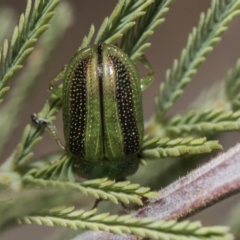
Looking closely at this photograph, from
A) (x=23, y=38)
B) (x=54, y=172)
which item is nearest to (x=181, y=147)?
(x=54, y=172)

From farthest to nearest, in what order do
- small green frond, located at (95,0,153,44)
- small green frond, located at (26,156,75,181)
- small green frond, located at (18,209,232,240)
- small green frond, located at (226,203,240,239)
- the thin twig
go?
small green frond, located at (226,203,240,239)
small green frond, located at (26,156,75,181)
small green frond, located at (95,0,153,44)
the thin twig
small green frond, located at (18,209,232,240)

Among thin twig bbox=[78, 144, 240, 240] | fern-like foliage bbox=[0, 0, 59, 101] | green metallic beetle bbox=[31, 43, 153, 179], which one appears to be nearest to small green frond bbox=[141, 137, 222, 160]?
thin twig bbox=[78, 144, 240, 240]

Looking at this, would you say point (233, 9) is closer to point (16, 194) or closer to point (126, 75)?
point (126, 75)

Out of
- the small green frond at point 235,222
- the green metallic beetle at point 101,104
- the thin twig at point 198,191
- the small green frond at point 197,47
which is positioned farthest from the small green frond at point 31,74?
the small green frond at point 235,222

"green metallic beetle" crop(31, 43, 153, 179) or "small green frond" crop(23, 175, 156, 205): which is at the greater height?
"green metallic beetle" crop(31, 43, 153, 179)

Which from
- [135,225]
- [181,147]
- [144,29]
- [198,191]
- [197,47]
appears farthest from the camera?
[197,47]

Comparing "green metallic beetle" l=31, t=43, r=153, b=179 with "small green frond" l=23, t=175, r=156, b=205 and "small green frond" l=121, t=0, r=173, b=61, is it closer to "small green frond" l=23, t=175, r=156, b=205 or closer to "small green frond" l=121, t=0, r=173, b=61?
"small green frond" l=121, t=0, r=173, b=61

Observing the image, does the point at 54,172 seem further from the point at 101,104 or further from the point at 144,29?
the point at 144,29
